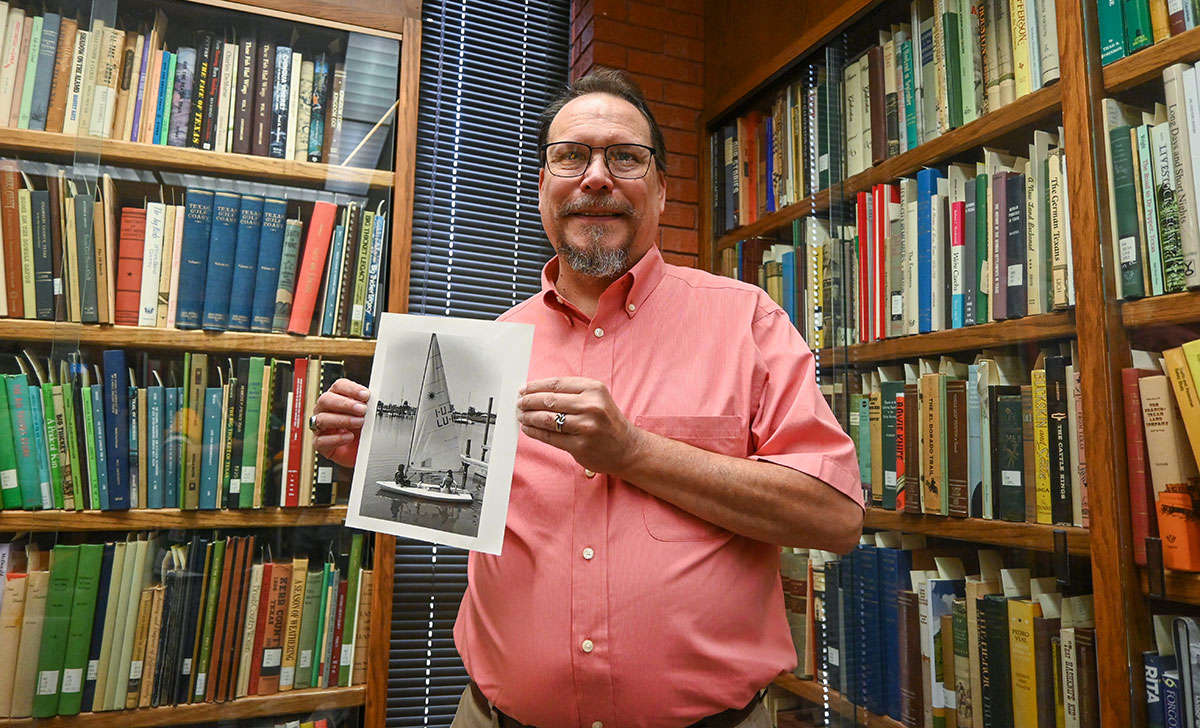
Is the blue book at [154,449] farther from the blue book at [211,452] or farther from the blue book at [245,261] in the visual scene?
the blue book at [245,261]

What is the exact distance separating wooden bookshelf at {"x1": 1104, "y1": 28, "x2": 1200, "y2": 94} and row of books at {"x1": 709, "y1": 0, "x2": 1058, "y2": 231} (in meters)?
0.12

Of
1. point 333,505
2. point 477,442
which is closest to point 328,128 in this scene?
point 333,505

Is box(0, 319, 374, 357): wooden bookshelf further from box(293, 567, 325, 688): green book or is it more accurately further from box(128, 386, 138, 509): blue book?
box(293, 567, 325, 688): green book

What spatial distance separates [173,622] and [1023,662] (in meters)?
1.75

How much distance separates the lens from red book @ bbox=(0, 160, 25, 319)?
5.02ft

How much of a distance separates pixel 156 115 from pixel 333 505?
1.02 metres

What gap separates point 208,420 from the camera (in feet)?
5.50

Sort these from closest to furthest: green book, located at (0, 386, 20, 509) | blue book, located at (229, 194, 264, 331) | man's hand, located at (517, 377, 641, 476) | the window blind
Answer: man's hand, located at (517, 377, 641, 476), green book, located at (0, 386, 20, 509), blue book, located at (229, 194, 264, 331), the window blind

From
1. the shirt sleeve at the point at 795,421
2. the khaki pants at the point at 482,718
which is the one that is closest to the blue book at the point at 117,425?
the khaki pants at the point at 482,718

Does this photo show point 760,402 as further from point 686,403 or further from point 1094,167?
point 1094,167

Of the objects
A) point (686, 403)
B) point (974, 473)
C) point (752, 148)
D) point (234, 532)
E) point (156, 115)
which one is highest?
point (752, 148)

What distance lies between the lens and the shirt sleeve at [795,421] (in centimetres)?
105

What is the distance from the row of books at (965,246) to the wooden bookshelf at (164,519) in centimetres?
142

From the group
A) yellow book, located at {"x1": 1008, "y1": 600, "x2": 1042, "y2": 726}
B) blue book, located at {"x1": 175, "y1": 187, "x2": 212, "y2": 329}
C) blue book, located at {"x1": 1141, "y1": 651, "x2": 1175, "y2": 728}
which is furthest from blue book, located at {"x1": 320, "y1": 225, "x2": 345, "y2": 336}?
blue book, located at {"x1": 1141, "y1": 651, "x2": 1175, "y2": 728}
